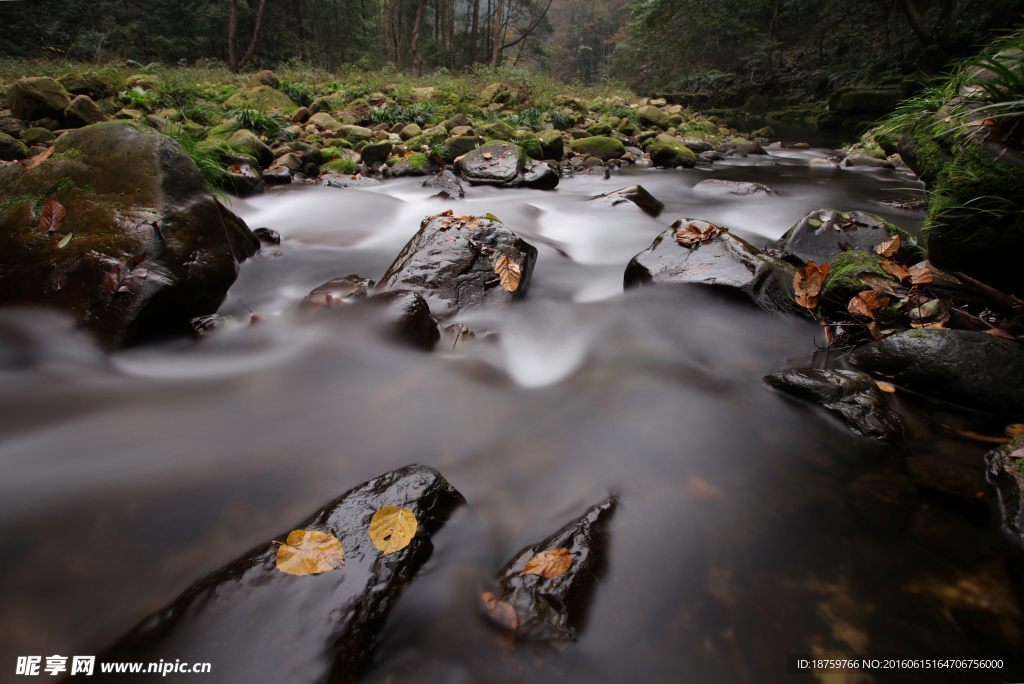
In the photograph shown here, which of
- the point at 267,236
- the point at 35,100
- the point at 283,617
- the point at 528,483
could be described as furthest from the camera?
the point at 35,100

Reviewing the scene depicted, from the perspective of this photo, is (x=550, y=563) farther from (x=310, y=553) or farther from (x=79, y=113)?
(x=79, y=113)

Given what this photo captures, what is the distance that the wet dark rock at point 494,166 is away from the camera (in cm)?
880

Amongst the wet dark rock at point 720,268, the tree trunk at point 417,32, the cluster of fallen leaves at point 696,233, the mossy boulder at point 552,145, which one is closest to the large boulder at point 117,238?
the wet dark rock at point 720,268

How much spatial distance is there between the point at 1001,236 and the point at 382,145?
9.62 metres

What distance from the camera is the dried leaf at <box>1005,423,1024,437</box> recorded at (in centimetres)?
244

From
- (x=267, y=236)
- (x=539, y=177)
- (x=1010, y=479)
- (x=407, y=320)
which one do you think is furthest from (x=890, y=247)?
(x=267, y=236)

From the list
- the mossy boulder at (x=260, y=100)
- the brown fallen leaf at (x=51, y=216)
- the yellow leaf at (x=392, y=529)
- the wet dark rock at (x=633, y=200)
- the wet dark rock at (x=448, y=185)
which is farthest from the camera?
the mossy boulder at (x=260, y=100)

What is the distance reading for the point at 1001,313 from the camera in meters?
3.03

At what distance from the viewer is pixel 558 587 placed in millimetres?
1729

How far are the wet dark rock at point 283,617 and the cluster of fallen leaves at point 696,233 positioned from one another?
385 cm

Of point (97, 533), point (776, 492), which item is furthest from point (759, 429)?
point (97, 533)

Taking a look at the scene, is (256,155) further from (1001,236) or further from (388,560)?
(1001,236)

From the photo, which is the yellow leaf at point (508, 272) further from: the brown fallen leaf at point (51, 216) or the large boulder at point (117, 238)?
the brown fallen leaf at point (51, 216)

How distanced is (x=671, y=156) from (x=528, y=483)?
12497 millimetres
